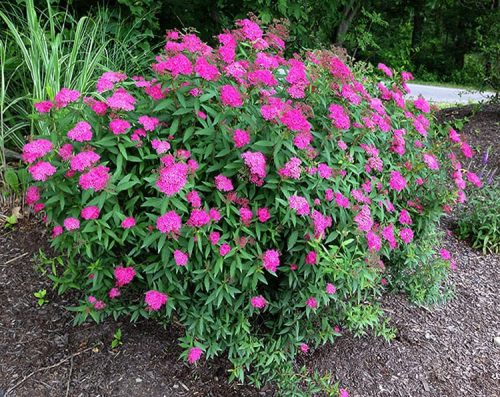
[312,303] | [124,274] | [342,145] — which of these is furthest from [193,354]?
[342,145]

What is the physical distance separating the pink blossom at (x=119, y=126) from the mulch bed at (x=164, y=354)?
1068mm

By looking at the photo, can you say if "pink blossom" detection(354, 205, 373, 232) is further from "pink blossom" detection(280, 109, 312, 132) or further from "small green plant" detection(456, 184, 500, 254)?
"small green plant" detection(456, 184, 500, 254)

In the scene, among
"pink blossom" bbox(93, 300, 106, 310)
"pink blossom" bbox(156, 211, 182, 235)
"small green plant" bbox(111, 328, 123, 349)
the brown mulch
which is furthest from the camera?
the brown mulch

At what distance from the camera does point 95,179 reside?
1930 mm

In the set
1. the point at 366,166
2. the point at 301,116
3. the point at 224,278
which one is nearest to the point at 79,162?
the point at 224,278

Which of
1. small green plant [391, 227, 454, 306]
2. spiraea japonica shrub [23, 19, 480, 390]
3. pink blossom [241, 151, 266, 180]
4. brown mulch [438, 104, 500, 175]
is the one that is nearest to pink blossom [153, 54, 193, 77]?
spiraea japonica shrub [23, 19, 480, 390]

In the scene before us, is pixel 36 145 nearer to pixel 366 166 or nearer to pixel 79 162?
pixel 79 162

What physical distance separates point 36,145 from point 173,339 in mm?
1140

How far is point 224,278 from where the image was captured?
6.97 ft

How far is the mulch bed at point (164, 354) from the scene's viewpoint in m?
2.38

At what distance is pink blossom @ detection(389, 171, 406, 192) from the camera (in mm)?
2529

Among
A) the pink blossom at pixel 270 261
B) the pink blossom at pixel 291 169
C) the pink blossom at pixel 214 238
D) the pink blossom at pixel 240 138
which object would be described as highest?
the pink blossom at pixel 240 138

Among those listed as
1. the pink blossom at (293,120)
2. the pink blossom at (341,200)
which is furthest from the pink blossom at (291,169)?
the pink blossom at (341,200)

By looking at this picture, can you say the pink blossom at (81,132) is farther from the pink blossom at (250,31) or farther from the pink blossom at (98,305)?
the pink blossom at (250,31)
